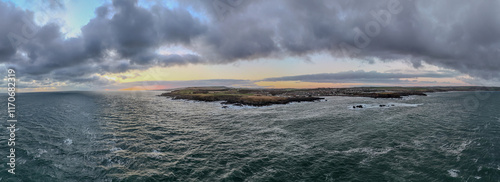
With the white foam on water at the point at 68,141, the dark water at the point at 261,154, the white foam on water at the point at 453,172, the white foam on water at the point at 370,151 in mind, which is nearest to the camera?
the white foam on water at the point at 453,172

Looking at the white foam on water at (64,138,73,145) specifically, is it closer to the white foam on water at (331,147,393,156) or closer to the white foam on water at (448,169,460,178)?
the white foam on water at (331,147,393,156)

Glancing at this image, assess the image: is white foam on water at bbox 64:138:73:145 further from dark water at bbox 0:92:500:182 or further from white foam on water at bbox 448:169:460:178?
white foam on water at bbox 448:169:460:178

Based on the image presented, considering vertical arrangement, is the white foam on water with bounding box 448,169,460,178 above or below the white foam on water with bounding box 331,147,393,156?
below

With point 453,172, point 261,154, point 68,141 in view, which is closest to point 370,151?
point 453,172

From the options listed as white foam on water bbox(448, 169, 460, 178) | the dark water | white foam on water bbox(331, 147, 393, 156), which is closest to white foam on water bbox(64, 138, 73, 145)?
the dark water

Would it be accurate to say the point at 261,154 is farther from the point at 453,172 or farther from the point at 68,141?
the point at 68,141

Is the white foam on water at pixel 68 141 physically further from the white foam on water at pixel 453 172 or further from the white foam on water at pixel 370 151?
the white foam on water at pixel 453 172

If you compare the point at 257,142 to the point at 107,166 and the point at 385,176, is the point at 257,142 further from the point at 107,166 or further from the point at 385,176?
the point at 107,166

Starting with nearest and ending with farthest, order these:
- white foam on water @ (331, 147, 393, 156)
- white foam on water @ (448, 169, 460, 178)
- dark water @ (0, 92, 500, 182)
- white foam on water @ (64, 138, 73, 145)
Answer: white foam on water @ (448, 169, 460, 178), dark water @ (0, 92, 500, 182), white foam on water @ (331, 147, 393, 156), white foam on water @ (64, 138, 73, 145)

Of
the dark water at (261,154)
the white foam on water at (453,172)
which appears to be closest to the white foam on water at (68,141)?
the dark water at (261,154)

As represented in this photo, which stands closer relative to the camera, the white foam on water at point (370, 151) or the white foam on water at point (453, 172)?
the white foam on water at point (453, 172)

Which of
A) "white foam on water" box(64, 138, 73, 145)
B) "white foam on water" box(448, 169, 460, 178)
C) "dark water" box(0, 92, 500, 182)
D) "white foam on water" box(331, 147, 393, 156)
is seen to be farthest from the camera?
"white foam on water" box(64, 138, 73, 145)

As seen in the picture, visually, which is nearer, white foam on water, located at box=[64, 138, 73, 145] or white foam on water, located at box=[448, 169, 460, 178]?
white foam on water, located at box=[448, 169, 460, 178]

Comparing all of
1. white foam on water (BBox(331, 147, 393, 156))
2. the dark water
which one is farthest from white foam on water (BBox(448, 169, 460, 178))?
white foam on water (BBox(331, 147, 393, 156))
